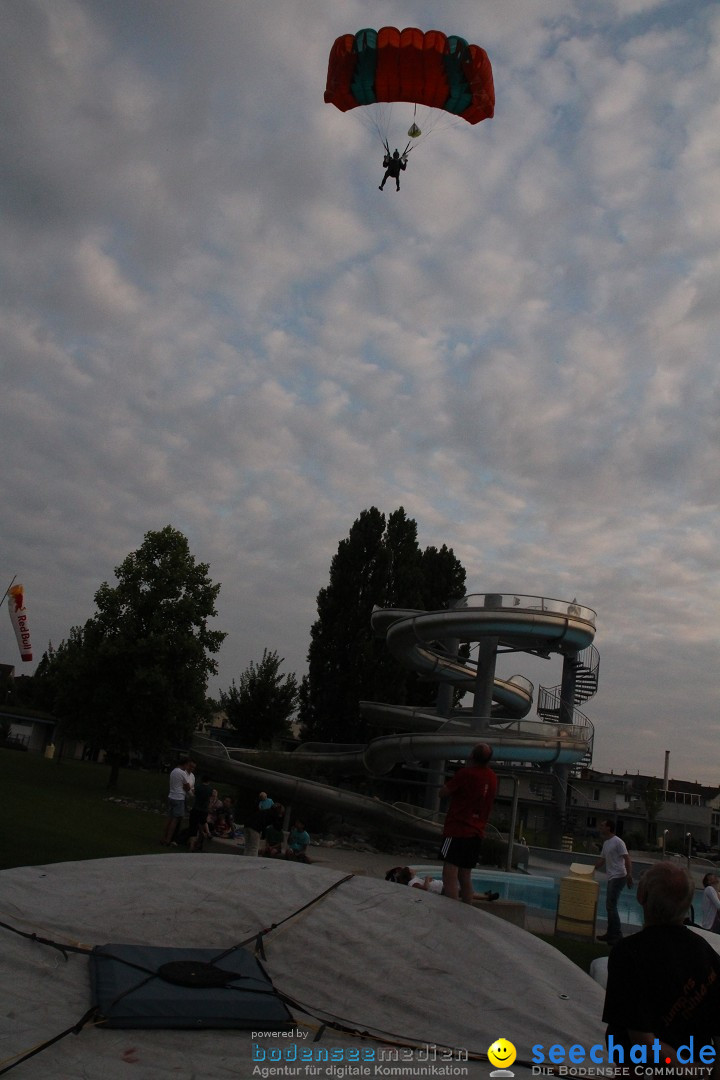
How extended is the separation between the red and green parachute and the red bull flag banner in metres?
30.9

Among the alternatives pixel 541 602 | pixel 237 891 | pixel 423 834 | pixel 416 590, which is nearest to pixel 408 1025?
pixel 237 891

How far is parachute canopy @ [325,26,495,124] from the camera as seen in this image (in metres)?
17.5

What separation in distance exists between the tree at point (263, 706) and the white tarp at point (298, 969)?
33415 mm

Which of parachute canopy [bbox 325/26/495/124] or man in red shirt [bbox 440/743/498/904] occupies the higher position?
parachute canopy [bbox 325/26/495/124]

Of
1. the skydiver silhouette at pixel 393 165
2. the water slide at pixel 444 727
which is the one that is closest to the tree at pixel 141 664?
the water slide at pixel 444 727

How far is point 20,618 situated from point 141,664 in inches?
603

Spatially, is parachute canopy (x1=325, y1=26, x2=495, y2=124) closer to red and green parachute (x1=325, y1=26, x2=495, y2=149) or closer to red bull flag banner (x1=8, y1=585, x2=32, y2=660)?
red and green parachute (x1=325, y1=26, x2=495, y2=149)

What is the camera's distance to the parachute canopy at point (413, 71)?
1750cm

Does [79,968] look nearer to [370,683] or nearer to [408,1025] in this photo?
[408,1025]

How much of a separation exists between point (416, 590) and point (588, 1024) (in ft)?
130

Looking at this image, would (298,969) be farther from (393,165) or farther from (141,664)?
(141,664)

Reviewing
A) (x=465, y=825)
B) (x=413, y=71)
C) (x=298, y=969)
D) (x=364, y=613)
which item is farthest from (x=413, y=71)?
(x=364, y=613)

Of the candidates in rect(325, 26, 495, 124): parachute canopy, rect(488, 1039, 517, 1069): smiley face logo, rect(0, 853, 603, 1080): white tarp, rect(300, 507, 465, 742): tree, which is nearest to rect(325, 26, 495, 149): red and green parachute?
rect(325, 26, 495, 124): parachute canopy

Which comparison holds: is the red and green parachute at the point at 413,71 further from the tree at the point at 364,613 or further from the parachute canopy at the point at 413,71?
the tree at the point at 364,613
